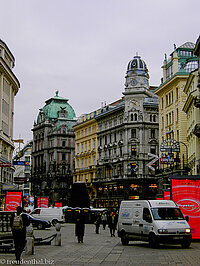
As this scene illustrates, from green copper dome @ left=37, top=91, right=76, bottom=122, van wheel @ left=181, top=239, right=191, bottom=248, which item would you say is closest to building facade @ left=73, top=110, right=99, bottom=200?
green copper dome @ left=37, top=91, right=76, bottom=122

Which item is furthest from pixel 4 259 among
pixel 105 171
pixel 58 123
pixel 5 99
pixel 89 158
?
pixel 58 123

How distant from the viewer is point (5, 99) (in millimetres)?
71062

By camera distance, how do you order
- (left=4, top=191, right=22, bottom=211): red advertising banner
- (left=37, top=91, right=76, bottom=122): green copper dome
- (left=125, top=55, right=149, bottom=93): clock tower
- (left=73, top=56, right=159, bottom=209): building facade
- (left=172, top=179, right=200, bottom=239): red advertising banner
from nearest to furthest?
(left=172, top=179, right=200, bottom=239): red advertising banner → (left=4, top=191, right=22, bottom=211): red advertising banner → (left=73, top=56, right=159, bottom=209): building facade → (left=125, top=55, right=149, bottom=93): clock tower → (left=37, top=91, right=76, bottom=122): green copper dome

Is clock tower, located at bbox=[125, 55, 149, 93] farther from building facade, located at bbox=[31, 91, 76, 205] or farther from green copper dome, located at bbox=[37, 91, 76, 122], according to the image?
green copper dome, located at bbox=[37, 91, 76, 122]

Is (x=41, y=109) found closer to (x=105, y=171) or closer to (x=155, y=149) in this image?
(x=105, y=171)

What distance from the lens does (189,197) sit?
29.8m

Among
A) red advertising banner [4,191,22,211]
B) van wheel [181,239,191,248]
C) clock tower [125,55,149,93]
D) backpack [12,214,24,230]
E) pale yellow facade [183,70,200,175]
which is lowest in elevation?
van wheel [181,239,191,248]

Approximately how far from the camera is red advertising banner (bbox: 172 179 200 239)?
97.6ft

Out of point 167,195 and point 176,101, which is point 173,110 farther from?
point 167,195

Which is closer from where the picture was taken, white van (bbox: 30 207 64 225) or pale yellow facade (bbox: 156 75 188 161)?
white van (bbox: 30 207 64 225)

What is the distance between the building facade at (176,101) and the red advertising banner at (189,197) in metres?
37.7

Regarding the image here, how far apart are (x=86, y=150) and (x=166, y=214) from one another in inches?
3610

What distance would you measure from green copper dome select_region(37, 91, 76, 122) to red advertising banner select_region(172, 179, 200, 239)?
363ft

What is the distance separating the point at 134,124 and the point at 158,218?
73575 millimetres
